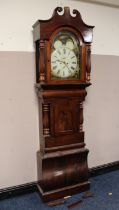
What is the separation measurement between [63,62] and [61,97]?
0.33m

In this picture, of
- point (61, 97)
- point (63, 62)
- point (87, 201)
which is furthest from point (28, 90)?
point (87, 201)

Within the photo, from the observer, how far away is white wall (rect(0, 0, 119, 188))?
200 cm

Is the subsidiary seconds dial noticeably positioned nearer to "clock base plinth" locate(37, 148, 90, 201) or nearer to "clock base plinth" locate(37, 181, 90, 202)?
"clock base plinth" locate(37, 148, 90, 201)

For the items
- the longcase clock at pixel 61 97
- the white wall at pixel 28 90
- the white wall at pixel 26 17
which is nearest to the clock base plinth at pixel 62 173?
the longcase clock at pixel 61 97

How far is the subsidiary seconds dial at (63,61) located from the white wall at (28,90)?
255mm

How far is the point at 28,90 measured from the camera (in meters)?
2.11

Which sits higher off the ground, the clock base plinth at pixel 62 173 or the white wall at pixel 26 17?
the white wall at pixel 26 17

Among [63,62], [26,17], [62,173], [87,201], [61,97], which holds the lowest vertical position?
[87,201]

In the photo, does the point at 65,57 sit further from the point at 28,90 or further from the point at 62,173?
the point at 62,173

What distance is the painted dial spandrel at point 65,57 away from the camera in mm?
1965

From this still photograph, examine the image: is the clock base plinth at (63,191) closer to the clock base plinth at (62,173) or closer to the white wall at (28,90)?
the clock base plinth at (62,173)

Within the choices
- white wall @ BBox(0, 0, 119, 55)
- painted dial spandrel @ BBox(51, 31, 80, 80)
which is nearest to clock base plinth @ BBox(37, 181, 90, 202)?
painted dial spandrel @ BBox(51, 31, 80, 80)

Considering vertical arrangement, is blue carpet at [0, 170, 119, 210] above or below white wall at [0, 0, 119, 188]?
below

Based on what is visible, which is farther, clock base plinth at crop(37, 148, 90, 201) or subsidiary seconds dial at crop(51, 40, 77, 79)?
clock base plinth at crop(37, 148, 90, 201)
